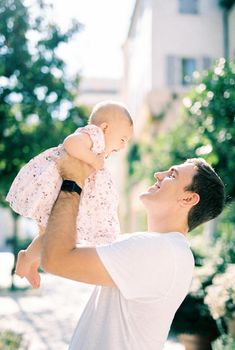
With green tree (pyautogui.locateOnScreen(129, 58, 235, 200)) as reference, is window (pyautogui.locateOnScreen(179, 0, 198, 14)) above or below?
above

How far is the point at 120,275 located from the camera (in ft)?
6.36

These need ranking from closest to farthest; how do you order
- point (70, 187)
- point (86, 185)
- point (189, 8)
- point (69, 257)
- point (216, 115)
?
1. point (69, 257)
2. point (70, 187)
3. point (86, 185)
4. point (216, 115)
5. point (189, 8)

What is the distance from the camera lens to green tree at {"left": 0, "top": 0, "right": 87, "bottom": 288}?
11.7m

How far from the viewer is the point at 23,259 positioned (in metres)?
2.54

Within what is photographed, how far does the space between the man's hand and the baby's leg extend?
0.41 metres

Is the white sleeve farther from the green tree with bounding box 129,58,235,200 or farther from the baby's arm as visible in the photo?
the green tree with bounding box 129,58,235,200

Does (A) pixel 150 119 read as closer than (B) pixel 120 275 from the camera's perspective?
No

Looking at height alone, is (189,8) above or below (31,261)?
above

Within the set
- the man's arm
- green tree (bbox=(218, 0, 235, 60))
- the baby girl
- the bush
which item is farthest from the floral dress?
green tree (bbox=(218, 0, 235, 60))

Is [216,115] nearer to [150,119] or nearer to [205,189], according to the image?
[205,189]

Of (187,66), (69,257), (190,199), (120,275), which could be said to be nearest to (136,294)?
(120,275)

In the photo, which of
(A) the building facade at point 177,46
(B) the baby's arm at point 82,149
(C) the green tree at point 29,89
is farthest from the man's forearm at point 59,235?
(A) the building facade at point 177,46

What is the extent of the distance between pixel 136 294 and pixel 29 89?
431 inches

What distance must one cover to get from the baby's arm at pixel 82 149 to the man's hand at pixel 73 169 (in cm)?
2
